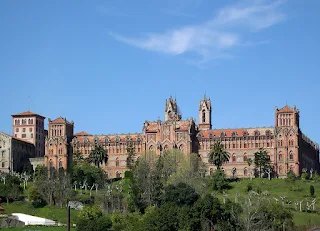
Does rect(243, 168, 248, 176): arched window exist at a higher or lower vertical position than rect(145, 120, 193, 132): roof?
lower

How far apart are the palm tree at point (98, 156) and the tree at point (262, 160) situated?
3452 cm

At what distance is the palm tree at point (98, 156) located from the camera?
7052 inches

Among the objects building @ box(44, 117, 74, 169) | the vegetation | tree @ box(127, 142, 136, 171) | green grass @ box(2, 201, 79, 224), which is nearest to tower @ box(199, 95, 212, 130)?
tree @ box(127, 142, 136, 171)

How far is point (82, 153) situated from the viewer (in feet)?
604

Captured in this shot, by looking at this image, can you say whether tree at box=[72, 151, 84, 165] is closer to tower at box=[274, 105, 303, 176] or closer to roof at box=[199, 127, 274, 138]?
roof at box=[199, 127, 274, 138]

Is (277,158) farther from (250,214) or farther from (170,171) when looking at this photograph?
(250,214)

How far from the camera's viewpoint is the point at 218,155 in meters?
164

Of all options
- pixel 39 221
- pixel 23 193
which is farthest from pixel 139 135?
pixel 39 221

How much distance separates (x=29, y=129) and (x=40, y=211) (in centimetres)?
6504

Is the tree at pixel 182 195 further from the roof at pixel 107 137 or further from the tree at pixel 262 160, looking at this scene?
the roof at pixel 107 137

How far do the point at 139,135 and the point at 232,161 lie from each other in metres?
22.4

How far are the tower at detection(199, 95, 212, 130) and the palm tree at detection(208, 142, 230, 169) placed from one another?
23.2 meters

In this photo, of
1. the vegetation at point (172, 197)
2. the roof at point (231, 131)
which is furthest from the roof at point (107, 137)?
the roof at point (231, 131)

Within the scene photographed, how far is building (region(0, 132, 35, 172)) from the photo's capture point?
592 ft
